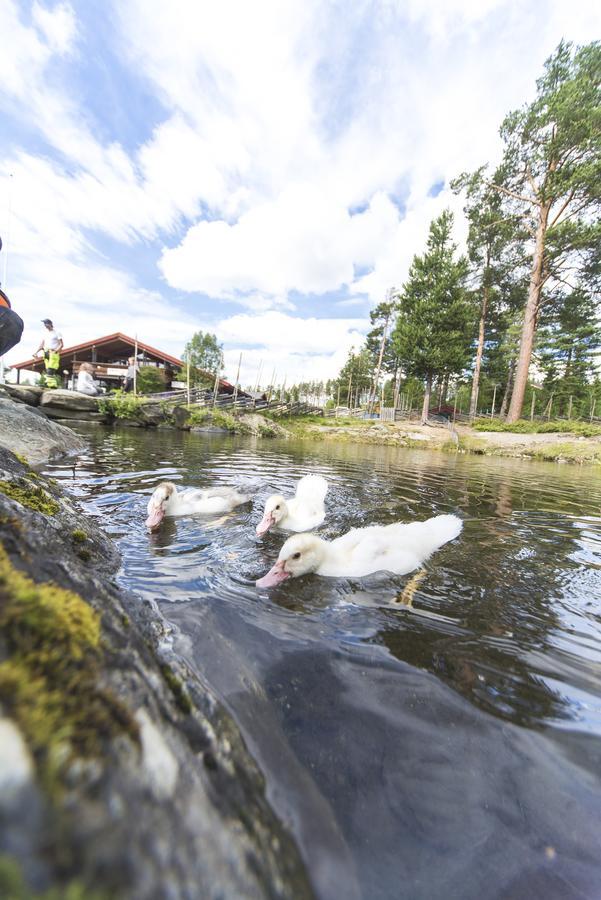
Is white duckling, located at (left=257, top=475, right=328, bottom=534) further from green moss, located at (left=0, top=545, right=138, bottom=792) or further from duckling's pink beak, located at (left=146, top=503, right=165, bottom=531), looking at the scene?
green moss, located at (left=0, top=545, right=138, bottom=792)

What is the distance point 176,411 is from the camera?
898 inches

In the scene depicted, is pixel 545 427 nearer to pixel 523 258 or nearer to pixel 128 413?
pixel 523 258

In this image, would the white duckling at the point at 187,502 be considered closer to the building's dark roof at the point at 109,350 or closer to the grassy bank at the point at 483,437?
the grassy bank at the point at 483,437

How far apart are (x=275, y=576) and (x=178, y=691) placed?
5.72ft

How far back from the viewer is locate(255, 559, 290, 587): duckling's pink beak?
2.69 m

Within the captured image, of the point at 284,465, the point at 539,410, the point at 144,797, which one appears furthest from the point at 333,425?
the point at 539,410

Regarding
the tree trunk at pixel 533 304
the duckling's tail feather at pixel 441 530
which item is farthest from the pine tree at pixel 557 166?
the duckling's tail feather at pixel 441 530

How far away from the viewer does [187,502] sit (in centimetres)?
460

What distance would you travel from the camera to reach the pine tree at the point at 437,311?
29922 mm

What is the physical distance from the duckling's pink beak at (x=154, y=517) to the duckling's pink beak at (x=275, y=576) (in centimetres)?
171

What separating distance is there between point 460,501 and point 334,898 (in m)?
6.22

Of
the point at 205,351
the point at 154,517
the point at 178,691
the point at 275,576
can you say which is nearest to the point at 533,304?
the point at 154,517

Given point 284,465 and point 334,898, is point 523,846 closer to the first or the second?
point 334,898

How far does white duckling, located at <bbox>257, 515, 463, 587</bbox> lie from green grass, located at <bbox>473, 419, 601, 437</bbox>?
85.9 feet
